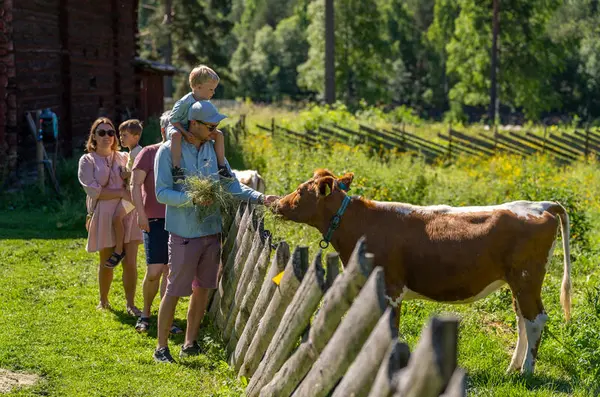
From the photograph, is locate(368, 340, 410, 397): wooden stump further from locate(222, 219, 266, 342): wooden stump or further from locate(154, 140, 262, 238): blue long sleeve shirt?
locate(154, 140, 262, 238): blue long sleeve shirt

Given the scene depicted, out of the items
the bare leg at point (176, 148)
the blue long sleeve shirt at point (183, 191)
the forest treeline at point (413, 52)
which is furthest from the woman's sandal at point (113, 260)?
the forest treeline at point (413, 52)

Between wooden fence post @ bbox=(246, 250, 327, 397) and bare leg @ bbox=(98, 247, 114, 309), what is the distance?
9.76 ft

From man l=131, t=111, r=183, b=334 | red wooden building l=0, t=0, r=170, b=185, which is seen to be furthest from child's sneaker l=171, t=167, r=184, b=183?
red wooden building l=0, t=0, r=170, b=185

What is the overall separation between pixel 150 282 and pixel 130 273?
2.15 ft

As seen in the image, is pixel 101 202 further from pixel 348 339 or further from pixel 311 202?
pixel 348 339

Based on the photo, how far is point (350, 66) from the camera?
56.6 meters

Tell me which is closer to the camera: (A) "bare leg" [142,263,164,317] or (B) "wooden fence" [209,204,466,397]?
(B) "wooden fence" [209,204,466,397]

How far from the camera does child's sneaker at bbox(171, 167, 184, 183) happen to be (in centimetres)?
628

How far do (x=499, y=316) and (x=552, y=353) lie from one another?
1.35 m

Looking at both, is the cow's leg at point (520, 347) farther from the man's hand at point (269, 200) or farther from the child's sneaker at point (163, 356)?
the child's sneaker at point (163, 356)

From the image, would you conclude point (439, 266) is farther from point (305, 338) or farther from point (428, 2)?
A: point (428, 2)

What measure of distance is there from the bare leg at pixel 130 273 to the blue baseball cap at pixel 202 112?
219cm

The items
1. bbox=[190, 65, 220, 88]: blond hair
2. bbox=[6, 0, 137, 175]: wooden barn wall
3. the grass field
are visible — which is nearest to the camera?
the grass field

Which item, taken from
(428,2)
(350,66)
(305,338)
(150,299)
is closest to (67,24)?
(150,299)
